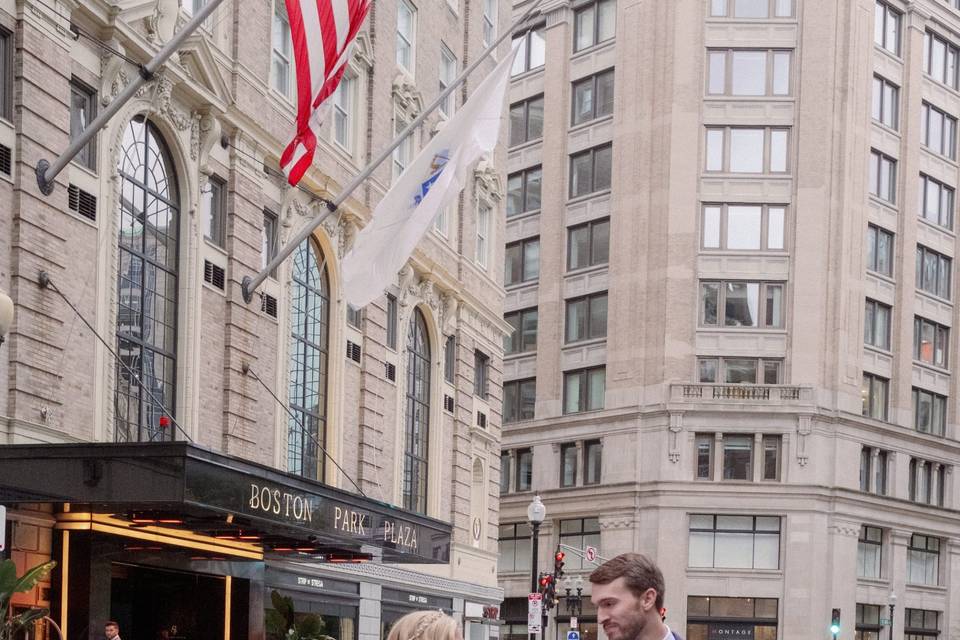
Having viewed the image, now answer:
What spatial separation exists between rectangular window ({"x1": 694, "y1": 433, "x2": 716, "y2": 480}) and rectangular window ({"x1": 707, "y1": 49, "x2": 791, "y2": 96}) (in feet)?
47.2

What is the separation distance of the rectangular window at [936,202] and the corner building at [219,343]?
1398 inches

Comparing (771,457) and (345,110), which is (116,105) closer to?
(345,110)

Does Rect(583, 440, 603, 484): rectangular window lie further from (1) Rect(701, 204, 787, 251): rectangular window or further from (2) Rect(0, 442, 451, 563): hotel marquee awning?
(2) Rect(0, 442, 451, 563): hotel marquee awning

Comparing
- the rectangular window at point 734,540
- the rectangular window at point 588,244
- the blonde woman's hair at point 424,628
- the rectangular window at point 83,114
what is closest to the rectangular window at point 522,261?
the rectangular window at point 588,244

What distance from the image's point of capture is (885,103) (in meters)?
73.1

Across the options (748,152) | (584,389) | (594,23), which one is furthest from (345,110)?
(594,23)

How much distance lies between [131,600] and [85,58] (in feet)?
34.6

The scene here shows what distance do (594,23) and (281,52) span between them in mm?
43313

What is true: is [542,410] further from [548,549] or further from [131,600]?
[131,600]

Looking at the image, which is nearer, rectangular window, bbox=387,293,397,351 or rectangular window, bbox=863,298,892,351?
rectangular window, bbox=387,293,397,351

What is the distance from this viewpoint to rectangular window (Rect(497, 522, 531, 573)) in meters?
72.9

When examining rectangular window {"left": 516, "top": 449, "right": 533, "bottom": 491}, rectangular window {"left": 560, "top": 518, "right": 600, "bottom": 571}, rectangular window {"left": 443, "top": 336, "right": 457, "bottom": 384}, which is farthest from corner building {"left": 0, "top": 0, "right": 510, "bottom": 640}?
rectangular window {"left": 516, "top": 449, "right": 533, "bottom": 491}

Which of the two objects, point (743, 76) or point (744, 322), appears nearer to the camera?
point (744, 322)

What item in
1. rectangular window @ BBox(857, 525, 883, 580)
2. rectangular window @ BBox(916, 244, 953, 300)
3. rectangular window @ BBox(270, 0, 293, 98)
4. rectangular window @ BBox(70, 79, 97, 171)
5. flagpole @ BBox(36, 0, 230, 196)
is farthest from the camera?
rectangular window @ BBox(916, 244, 953, 300)
